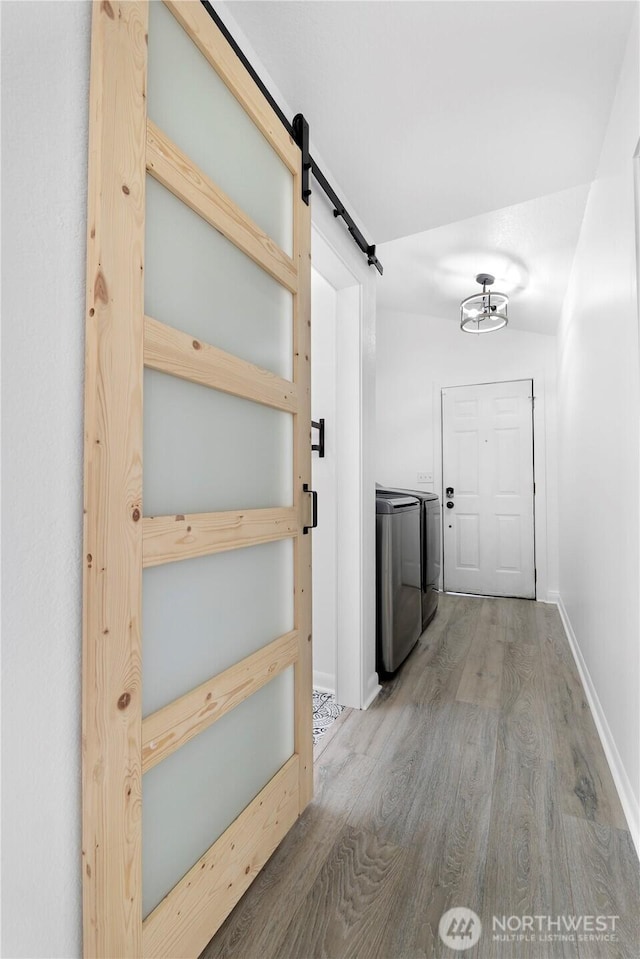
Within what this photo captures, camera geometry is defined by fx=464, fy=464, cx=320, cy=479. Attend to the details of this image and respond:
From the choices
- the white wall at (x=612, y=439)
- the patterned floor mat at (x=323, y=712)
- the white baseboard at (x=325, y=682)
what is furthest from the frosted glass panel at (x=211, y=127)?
the white baseboard at (x=325, y=682)

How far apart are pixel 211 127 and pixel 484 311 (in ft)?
9.15

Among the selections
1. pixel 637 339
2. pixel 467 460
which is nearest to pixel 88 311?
pixel 637 339

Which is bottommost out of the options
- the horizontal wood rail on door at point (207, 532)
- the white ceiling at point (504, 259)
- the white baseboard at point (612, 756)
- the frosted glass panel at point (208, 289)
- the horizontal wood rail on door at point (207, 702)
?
the white baseboard at point (612, 756)

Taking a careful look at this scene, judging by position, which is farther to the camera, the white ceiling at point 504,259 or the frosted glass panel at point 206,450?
the white ceiling at point 504,259

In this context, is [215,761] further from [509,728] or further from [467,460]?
[467,460]

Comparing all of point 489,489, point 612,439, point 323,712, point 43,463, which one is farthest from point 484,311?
point 43,463

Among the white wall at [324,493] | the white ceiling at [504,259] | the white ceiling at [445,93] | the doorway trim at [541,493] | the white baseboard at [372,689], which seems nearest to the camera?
the white ceiling at [445,93]

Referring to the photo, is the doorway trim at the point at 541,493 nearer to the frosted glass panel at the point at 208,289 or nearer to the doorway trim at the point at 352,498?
the doorway trim at the point at 352,498

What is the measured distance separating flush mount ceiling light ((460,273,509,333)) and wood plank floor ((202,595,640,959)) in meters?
2.55

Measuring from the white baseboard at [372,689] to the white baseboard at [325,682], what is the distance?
22cm

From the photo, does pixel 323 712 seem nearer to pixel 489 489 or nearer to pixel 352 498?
pixel 352 498

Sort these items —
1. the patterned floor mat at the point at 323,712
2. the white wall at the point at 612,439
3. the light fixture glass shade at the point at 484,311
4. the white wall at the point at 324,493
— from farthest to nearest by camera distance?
1. the light fixture glass shade at the point at 484,311
2. the white wall at the point at 324,493
3. the patterned floor mat at the point at 323,712
4. the white wall at the point at 612,439

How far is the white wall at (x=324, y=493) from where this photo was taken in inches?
96.7

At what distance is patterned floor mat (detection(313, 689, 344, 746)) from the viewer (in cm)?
208
